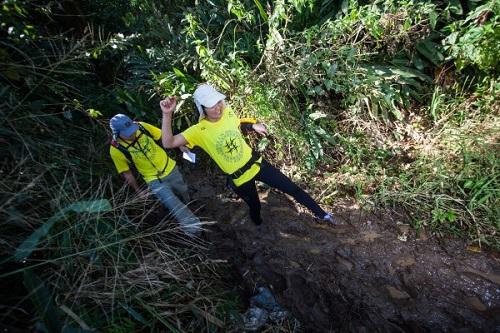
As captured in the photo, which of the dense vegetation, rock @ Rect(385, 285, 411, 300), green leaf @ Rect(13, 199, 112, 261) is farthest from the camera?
rock @ Rect(385, 285, 411, 300)

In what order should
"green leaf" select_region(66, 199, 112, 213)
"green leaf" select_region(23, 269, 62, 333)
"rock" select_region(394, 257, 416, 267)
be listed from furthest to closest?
"rock" select_region(394, 257, 416, 267) < "green leaf" select_region(66, 199, 112, 213) < "green leaf" select_region(23, 269, 62, 333)

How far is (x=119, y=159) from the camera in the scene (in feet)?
9.12

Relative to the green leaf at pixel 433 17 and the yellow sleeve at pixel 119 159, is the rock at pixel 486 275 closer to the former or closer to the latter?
the green leaf at pixel 433 17

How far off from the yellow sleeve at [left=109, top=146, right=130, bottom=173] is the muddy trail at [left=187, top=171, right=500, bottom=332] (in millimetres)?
1145

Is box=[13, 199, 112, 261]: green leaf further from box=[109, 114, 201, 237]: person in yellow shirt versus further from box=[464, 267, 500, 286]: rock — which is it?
box=[464, 267, 500, 286]: rock

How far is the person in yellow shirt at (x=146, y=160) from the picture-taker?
2.61 m

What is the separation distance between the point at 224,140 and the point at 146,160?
86 cm

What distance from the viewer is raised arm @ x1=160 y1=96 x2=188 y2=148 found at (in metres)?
2.29

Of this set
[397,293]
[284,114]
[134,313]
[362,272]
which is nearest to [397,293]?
[397,293]

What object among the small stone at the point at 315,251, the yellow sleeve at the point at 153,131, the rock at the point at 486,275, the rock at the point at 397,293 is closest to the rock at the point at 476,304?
the rock at the point at 486,275

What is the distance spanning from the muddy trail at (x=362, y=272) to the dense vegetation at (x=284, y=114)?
235mm

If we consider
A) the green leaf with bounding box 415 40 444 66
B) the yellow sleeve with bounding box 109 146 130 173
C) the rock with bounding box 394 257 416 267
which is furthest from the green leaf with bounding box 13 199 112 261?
the green leaf with bounding box 415 40 444 66

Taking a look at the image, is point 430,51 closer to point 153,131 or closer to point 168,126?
point 168,126

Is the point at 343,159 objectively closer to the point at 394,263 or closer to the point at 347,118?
the point at 347,118
